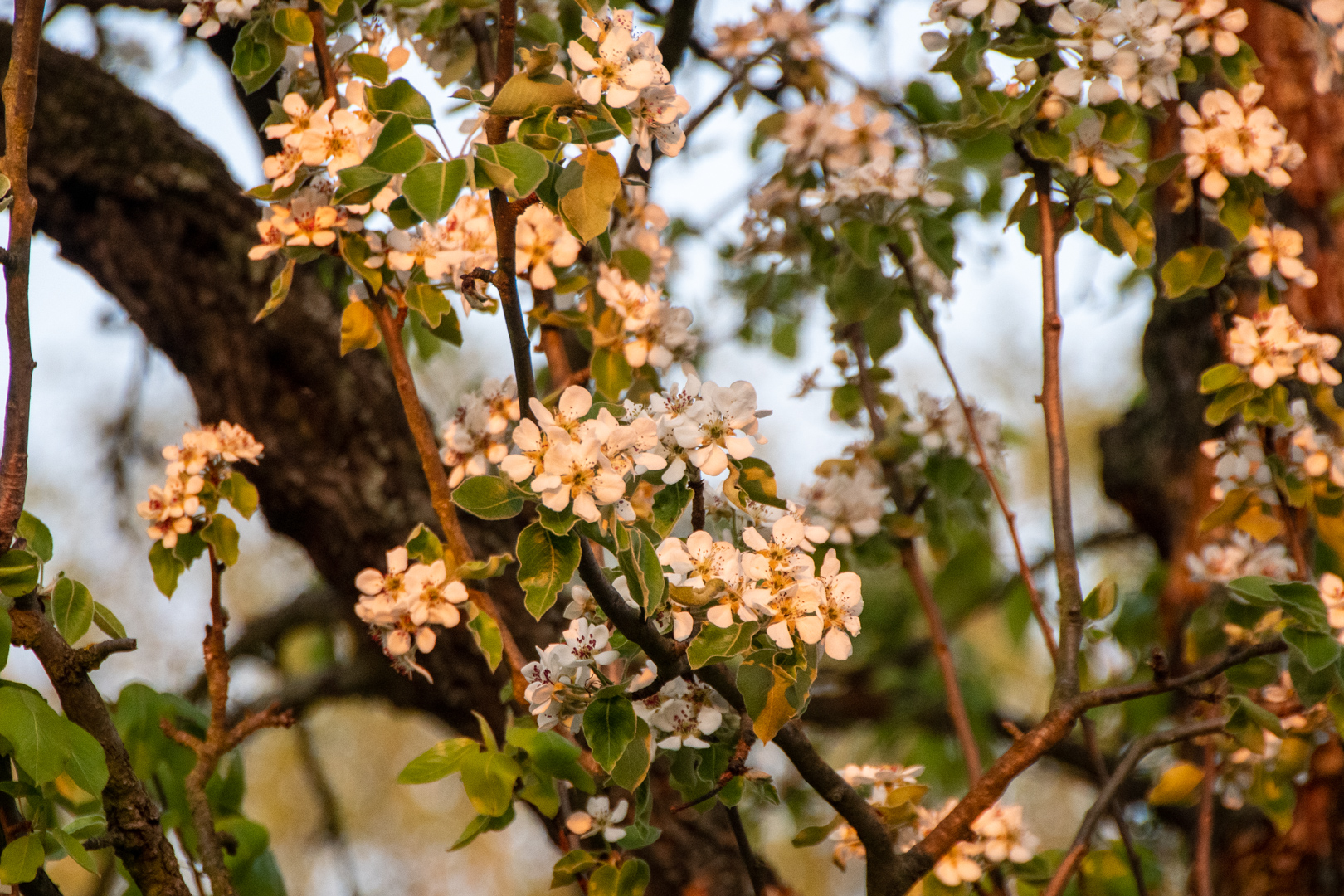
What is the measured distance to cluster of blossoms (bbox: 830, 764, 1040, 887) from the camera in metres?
1.12

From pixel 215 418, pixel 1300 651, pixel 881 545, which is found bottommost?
pixel 1300 651

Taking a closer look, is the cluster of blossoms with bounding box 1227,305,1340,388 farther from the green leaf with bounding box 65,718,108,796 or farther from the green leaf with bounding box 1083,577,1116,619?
the green leaf with bounding box 65,718,108,796

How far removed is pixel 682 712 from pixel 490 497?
30cm

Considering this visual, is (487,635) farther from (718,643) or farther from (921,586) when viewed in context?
(921,586)

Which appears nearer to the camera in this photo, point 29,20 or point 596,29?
point 596,29

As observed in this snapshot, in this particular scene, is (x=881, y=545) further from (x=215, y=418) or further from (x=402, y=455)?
(x=215, y=418)

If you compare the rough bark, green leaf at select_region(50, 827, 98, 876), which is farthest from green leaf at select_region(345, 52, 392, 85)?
the rough bark

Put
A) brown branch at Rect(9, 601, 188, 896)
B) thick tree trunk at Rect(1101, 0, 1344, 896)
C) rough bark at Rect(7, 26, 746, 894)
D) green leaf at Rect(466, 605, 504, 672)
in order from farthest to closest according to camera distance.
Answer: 1. thick tree trunk at Rect(1101, 0, 1344, 896)
2. rough bark at Rect(7, 26, 746, 894)
3. green leaf at Rect(466, 605, 504, 672)
4. brown branch at Rect(9, 601, 188, 896)

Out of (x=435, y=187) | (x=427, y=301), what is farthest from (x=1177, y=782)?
(x=435, y=187)

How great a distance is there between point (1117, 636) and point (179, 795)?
1483mm

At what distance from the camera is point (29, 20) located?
0.90 metres

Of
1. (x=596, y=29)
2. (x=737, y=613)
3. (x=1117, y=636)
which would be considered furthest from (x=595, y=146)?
(x=1117, y=636)

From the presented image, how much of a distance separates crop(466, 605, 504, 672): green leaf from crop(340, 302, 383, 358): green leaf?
0.32 m

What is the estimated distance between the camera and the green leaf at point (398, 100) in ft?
2.67
